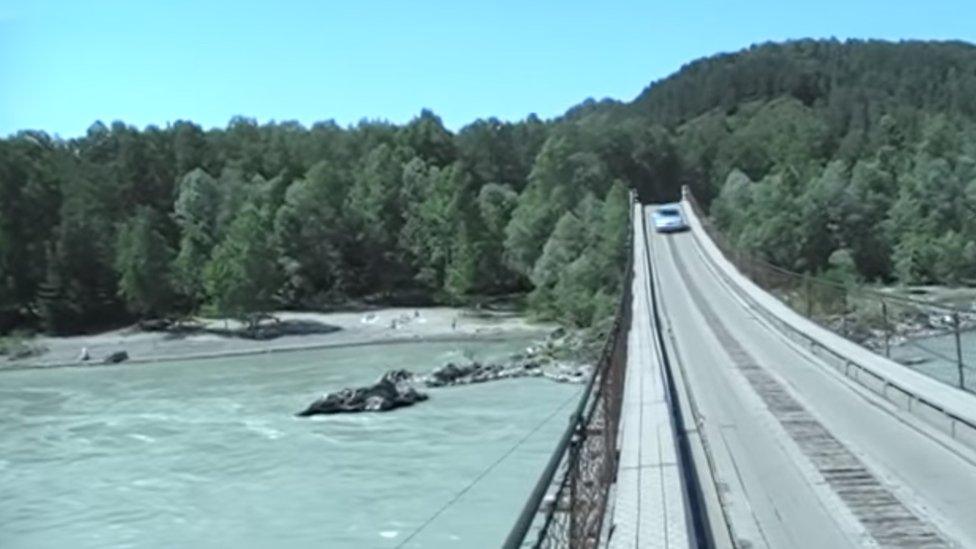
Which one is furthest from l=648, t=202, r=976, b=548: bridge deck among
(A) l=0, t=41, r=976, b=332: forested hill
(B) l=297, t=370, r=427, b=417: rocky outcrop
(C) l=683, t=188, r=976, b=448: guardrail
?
(A) l=0, t=41, r=976, b=332: forested hill

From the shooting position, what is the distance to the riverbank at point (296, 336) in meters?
57.4

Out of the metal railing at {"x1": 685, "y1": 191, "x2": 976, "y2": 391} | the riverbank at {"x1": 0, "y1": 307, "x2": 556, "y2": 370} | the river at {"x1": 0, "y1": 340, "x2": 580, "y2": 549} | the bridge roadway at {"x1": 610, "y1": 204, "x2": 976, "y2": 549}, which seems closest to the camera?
the bridge roadway at {"x1": 610, "y1": 204, "x2": 976, "y2": 549}

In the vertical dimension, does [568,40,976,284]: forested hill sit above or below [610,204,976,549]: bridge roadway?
above

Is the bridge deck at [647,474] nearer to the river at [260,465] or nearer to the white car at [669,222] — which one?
the river at [260,465]

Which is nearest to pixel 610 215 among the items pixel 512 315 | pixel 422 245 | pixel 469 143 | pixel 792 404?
pixel 512 315

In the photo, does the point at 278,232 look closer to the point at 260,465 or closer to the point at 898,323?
the point at 260,465

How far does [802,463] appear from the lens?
26.7 feet

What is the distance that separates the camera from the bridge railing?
3.67m

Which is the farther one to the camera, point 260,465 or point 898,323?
point 260,465

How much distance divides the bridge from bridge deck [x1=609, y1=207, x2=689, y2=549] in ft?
0.05

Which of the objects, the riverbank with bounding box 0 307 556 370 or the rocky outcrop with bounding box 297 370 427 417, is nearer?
the rocky outcrop with bounding box 297 370 427 417

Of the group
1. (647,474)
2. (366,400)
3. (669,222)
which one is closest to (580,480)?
(647,474)

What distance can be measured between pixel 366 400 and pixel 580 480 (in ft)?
95.8

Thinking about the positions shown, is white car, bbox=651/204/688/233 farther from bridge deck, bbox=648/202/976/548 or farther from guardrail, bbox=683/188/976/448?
bridge deck, bbox=648/202/976/548
